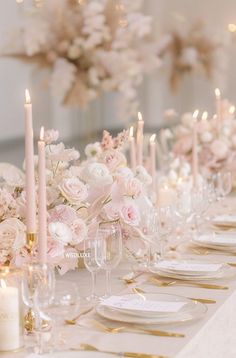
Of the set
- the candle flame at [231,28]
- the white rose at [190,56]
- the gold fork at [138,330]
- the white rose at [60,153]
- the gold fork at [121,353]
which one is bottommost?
the gold fork at [121,353]

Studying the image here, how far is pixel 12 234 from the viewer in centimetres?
217

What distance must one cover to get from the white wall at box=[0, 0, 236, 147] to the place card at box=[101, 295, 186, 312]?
5880 millimetres

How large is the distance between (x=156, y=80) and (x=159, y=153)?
20.0 feet

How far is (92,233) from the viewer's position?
2.46 meters

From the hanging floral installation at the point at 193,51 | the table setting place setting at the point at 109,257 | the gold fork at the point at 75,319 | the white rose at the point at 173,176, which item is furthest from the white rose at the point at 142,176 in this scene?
the hanging floral installation at the point at 193,51

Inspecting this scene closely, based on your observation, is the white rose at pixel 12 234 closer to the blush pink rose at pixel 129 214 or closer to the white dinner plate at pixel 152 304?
the white dinner plate at pixel 152 304

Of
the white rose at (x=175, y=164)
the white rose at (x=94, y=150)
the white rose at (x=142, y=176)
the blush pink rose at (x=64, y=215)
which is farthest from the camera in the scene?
the white rose at (x=175, y=164)

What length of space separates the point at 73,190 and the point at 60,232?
162mm

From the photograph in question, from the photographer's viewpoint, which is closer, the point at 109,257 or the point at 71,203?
the point at 109,257

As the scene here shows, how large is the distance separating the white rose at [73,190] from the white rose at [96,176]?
0.14 metres

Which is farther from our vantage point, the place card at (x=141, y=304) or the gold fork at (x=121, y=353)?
the place card at (x=141, y=304)

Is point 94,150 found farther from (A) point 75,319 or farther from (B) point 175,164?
(B) point 175,164

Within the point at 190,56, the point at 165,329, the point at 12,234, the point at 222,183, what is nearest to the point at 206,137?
the point at 222,183

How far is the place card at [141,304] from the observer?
208 cm
